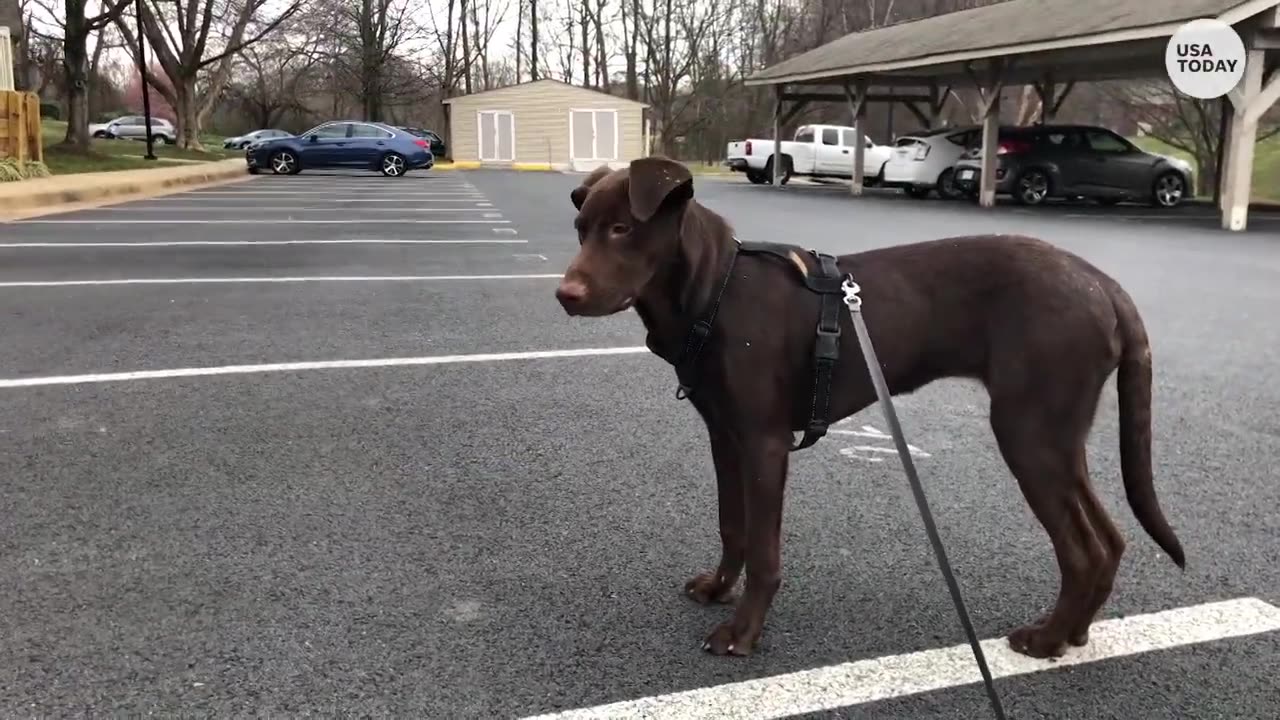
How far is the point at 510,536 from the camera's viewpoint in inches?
135

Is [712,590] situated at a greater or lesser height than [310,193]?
lesser

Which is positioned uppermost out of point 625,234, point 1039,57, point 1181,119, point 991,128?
point 1039,57

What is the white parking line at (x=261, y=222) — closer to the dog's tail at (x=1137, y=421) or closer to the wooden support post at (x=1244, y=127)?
the wooden support post at (x=1244, y=127)

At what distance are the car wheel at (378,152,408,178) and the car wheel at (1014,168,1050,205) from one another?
19.1m

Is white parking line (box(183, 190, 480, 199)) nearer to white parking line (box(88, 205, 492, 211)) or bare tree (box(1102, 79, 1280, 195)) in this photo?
white parking line (box(88, 205, 492, 211))

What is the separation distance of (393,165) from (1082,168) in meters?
20.6

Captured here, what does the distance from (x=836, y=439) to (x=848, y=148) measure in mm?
28182

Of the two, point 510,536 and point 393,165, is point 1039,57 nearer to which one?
point 393,165

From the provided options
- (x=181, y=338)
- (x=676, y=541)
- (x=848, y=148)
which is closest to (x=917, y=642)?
(x=676, y=541)

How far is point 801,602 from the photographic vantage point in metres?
2.98

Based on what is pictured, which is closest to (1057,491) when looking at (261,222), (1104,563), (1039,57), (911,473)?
(1104,563)

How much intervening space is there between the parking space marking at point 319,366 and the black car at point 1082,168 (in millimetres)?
16694

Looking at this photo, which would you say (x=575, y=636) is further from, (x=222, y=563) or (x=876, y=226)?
(x=876, y=226)

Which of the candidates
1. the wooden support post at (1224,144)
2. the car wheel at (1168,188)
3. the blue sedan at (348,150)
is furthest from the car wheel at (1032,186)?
the blue sedan at (348,150)
